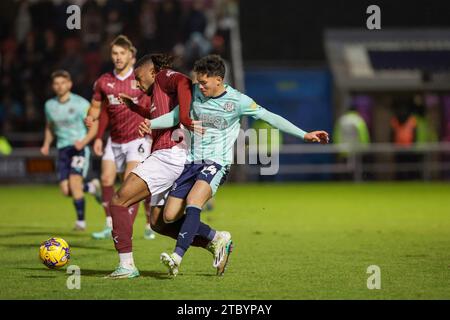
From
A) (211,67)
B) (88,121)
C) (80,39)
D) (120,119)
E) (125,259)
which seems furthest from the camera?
(80,39)

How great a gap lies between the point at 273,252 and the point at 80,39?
17.0m

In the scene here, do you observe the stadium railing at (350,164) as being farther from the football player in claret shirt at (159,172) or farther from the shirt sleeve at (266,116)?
the shirt sleeve at (266,116)

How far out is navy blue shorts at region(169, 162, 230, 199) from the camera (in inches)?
355

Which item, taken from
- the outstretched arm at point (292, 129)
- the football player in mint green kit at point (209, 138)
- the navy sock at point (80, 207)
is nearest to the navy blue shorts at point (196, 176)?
the football player in mint green kit at point (209, 138)

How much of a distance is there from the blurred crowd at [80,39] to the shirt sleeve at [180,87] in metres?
16.4

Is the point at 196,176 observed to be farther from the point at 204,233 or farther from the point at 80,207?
the point at 80,207

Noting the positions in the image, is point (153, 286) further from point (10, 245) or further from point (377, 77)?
point (377, 77)

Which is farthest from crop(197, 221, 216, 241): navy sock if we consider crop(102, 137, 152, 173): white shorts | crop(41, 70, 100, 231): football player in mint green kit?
crop(41, 70, 100, 231): football player in mint green kit

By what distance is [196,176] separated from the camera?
9.07m

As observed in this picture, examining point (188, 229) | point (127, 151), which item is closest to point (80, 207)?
point (127, 151)

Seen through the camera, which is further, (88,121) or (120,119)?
(120,119)

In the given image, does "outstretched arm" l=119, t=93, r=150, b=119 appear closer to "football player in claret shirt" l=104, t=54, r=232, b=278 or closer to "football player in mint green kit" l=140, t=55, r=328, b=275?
"football player in claret shirt" l=104, t=54, r=232, b=278

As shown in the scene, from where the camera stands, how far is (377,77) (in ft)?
90.1
